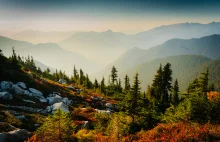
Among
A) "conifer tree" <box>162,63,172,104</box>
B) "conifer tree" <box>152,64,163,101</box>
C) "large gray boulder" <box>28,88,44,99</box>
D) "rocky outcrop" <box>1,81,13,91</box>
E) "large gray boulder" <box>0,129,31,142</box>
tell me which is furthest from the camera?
"conifer tree" <box>152,64,163,101</box>

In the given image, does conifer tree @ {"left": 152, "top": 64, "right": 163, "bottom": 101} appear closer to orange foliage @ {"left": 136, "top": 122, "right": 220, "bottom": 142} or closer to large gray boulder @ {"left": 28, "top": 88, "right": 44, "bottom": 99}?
large gray boulder @ {"left": 28, "top": 88, "right": 44, "bottom": 99}

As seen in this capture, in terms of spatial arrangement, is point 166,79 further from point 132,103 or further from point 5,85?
point 5,85

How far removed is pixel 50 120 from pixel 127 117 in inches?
494

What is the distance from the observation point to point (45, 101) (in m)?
50.1

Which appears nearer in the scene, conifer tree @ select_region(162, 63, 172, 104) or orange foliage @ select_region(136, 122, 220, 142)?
orange foliage @ select_region(136, 122, 220, 142)

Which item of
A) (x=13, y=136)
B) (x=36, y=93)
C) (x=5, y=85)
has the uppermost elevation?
(x=5, y=85)

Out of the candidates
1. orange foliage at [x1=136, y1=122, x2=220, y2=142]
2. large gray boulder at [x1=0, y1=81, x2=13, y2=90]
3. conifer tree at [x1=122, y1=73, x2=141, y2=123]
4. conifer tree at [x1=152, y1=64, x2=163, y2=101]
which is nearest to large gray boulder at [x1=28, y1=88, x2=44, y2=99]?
large gray boulder at [x1=0, y1=81, x2=13, y2=90]

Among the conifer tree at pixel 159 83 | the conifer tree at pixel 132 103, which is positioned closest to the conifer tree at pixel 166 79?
the conifer tree at pixel 159 83

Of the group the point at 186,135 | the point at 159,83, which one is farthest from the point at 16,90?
the point at 186,135

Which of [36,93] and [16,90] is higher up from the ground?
[16,90]

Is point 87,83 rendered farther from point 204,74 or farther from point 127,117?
point 127,117

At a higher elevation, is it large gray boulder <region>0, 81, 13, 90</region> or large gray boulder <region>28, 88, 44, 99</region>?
large gray boulder <region>0, 81, 13, 90</region>

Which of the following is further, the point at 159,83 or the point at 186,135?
the point at 159,83

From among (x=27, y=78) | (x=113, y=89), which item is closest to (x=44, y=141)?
(x=27, y=78)
